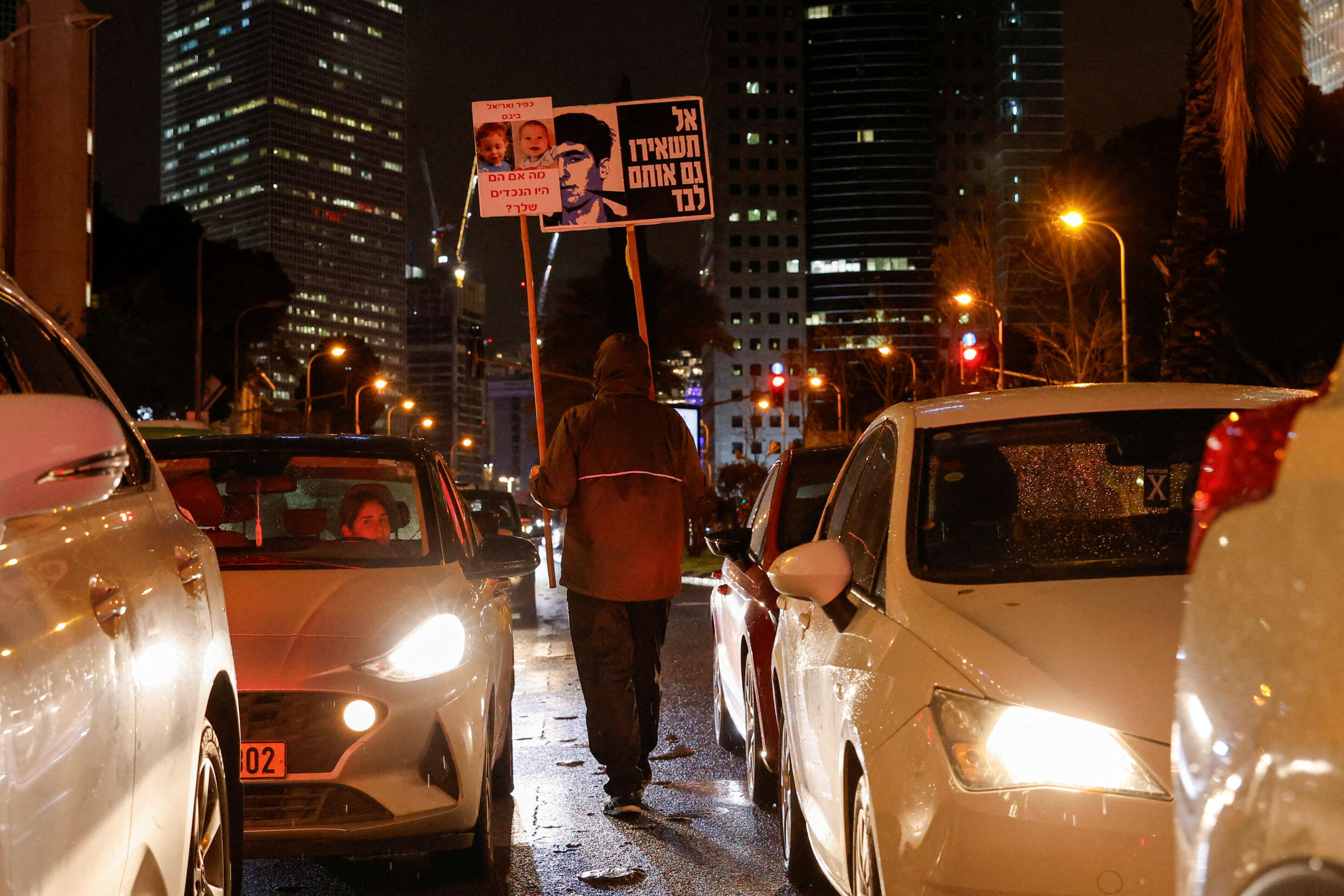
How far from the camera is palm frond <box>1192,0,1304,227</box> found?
14461 millimetres

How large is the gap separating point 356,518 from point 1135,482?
10.8 feet

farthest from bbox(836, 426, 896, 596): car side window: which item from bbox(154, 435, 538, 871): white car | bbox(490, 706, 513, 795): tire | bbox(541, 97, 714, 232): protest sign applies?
bbox(541, 97, 714, 232): protest sign

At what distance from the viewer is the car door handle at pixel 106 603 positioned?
2531 mm

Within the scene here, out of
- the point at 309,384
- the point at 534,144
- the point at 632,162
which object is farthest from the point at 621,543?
the point at 309,384

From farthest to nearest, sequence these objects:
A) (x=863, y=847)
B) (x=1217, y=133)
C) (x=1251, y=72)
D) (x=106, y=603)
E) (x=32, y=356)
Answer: (x=1217, y=133)
(x=1251, y=72)
(x=863, y=847)
(x=32, y=356)
(x=106, y=603)

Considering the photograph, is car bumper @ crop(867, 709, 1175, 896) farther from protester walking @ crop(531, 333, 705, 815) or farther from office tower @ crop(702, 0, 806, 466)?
office tower @ crop(702, 0, 806, 466)

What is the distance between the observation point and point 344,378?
342ft

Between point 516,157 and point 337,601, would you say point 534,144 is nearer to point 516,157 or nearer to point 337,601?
point 516,157

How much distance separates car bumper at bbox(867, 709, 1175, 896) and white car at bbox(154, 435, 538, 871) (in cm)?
228

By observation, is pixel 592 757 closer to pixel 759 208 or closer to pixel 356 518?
pixel 356 518

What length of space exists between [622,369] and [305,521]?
5.31ft

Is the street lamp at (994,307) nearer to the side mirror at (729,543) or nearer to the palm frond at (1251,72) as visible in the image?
the palm frond at (1251,72)

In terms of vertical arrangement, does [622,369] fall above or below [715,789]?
above

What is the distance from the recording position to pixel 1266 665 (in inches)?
66.2
